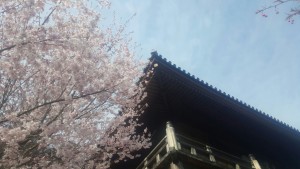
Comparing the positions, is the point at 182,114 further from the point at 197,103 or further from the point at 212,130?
the point at 212,130

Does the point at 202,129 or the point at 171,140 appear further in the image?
the point at 202,129

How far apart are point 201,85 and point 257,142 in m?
5.00

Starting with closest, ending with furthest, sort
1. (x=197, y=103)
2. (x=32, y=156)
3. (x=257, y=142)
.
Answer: (x=32, y=156)
(x=197, y=103)
(x=257, y=142)

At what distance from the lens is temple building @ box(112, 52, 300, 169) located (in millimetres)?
10359

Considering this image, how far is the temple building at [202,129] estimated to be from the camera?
34.0ft

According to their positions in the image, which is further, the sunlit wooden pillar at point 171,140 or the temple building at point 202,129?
the temple building at point 202,129

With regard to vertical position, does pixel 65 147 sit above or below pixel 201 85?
below

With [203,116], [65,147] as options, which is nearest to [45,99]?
[65,147]

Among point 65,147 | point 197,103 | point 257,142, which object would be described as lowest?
point 65,147

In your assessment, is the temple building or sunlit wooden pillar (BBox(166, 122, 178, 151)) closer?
sunlit wooden pillar (BBox(166, 122, 178, 151))

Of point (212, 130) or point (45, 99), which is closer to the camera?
point (45, 99)

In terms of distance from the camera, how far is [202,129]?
13141mm

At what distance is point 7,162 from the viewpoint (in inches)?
322

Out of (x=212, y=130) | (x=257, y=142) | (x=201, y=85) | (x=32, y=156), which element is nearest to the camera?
(x=32, y=156)
